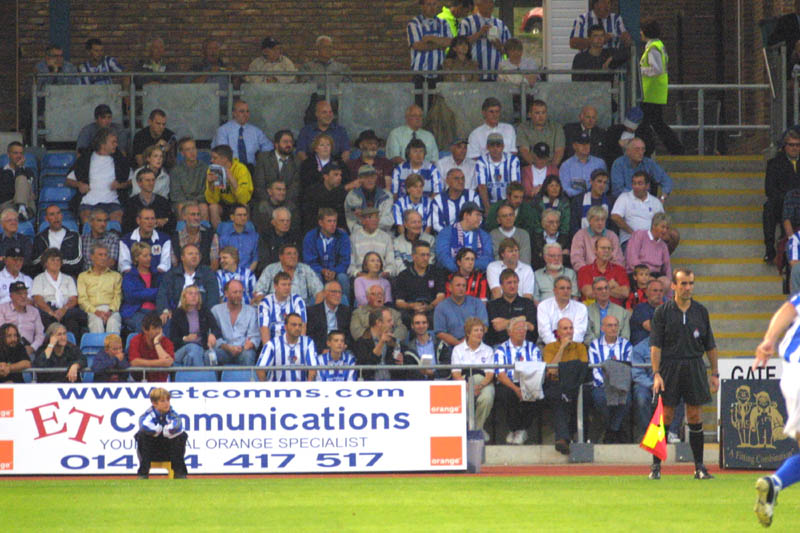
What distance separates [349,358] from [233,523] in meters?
7.50

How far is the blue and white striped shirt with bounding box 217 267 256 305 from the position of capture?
57.5 ft

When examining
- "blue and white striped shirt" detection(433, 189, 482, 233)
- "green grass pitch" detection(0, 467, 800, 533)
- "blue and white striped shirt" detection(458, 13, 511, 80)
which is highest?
"blue and white striped shirt" detection(458, 13, 511, 80)

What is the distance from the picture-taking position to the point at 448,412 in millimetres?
15602

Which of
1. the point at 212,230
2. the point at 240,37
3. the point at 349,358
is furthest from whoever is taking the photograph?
the point at 240,37

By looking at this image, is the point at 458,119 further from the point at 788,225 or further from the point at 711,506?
the point at 711,506

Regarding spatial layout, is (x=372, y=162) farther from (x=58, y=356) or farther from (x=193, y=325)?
(x=58, y=356)

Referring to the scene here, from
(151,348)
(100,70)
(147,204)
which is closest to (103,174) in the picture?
(147,204)

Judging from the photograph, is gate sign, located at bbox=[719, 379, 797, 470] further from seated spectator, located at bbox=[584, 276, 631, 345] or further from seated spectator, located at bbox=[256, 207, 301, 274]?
seated spectator, located at bbox=[256, 207, 301, 274]

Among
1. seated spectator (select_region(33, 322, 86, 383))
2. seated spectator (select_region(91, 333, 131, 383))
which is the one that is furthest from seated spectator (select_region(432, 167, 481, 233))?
seated spectator (select_region(33, 322, 86, 383))

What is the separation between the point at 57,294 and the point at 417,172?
16.7 ft

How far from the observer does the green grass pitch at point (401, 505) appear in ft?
29.2

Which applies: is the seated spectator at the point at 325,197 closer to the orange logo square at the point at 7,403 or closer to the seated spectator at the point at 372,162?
the seated spectator at the point at 372,162

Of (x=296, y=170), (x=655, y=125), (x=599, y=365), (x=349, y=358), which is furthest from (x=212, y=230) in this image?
(x=655, y=125)

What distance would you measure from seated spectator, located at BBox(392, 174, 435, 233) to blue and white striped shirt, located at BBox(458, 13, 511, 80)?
12.0ft
